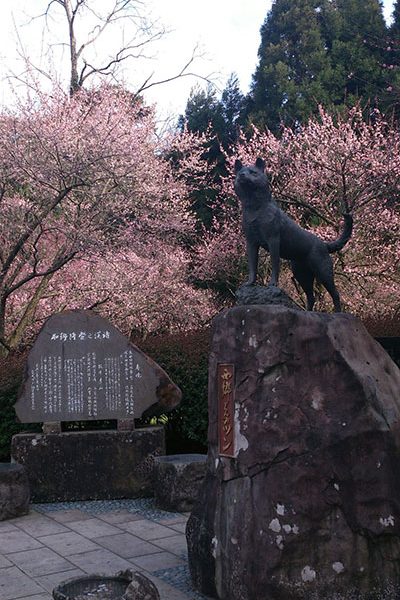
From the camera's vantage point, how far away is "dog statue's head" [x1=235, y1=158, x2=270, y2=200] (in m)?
4.30

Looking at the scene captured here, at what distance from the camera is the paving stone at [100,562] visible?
477cm

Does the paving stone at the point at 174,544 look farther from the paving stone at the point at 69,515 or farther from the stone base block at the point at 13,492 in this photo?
the stone base block at the point at 13,492

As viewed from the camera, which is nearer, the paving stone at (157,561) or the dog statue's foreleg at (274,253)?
the dog statue's foreleg at (274,253)

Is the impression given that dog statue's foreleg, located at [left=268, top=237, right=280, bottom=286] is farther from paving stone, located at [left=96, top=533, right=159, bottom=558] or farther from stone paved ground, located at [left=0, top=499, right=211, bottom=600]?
paving stone, located at [left=96, top=533, right=159, bottom=558]

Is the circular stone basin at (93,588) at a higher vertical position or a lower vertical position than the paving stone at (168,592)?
higher

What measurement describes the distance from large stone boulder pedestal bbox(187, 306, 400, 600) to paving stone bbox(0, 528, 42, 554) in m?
1.96

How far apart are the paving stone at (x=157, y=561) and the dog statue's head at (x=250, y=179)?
276cm

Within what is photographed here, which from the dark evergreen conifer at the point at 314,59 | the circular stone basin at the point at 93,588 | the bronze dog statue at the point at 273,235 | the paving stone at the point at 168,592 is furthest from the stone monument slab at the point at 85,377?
the dark evergreen conifer at the point at 314,59

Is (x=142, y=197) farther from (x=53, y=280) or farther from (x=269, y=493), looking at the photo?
(x=269, y=493)

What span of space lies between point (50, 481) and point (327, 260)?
4287 millimetres

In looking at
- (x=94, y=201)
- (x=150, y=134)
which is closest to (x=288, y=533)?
(x=94, y=201)

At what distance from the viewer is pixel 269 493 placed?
3920mm

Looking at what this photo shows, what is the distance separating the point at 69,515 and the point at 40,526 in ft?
1.54

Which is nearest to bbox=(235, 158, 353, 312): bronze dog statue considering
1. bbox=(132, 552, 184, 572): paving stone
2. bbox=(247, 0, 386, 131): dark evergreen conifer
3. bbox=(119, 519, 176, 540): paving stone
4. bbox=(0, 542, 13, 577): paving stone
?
bbox=(132, 552, 184, 572): paving stone
